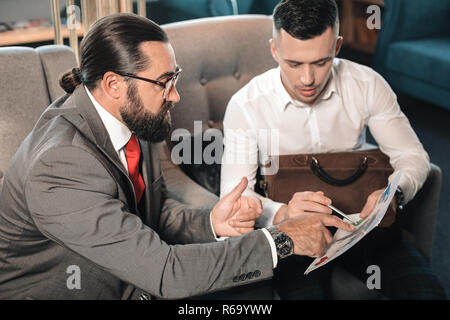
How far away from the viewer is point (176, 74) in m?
1.38

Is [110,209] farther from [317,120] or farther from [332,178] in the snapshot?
[317,120]

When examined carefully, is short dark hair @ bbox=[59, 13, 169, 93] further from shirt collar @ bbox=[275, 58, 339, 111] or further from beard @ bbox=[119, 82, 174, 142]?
shirt collar @ bbox=[275, 58, 339, 111]

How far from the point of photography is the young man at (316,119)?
1.59 m

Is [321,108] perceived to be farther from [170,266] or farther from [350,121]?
[170,266]

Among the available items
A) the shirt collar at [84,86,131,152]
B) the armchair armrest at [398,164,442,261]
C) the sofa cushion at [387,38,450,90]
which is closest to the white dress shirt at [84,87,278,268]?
the shirt collar at [84,86,131,152]

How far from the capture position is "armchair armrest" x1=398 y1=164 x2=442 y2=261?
178cm

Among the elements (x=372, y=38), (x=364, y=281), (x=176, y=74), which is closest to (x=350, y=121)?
(x=364, y=281)

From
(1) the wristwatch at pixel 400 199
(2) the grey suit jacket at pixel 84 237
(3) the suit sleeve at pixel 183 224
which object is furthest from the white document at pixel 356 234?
(3) the suit sleeve at pixel 183 224

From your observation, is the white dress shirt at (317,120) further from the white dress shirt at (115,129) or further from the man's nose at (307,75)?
the white dress shirt at (115,129)

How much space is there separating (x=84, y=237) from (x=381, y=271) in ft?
3.19

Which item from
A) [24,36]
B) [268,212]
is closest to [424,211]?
[268,212]

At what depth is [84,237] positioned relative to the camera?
1.17 meters

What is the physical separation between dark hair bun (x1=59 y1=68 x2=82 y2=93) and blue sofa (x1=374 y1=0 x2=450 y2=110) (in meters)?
2.84

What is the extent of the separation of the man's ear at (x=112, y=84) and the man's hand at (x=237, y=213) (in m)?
0.39
